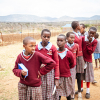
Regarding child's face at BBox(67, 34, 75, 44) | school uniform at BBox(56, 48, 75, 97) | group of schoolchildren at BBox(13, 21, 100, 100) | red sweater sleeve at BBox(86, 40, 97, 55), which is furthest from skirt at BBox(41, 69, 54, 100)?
red sweater sleeve at BBox(86, 40, 97, 55)

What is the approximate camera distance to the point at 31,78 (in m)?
2.09

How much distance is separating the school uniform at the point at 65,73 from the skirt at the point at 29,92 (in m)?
0.64

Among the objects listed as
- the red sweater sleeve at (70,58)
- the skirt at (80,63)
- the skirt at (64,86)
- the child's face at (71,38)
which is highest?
the child's face at (71,38)

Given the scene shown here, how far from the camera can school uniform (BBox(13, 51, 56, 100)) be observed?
2.09 meters

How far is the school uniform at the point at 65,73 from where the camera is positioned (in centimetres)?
267

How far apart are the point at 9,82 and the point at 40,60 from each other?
315 centimetres

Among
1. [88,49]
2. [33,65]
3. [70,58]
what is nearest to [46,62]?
[33,65]

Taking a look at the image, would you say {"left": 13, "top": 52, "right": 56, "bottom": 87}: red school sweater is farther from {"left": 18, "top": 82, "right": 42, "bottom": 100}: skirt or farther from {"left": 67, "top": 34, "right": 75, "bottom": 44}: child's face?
{"left": 67, "top": 34, "right": 75, "bottom": 44}: child's face

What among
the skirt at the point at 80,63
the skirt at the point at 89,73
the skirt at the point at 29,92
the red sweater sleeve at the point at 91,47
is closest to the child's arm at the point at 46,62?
the skirt at the point at 29,92

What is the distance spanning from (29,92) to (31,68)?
381 mm

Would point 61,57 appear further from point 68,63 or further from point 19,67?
point 19,67

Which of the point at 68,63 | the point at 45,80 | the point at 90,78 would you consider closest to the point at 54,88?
the point at 45,80

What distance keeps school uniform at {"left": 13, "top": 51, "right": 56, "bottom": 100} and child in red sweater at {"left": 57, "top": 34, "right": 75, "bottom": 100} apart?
60cm

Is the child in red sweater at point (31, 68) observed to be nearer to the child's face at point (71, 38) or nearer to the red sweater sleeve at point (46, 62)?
the red sweater sleeve at point (46, 62)
